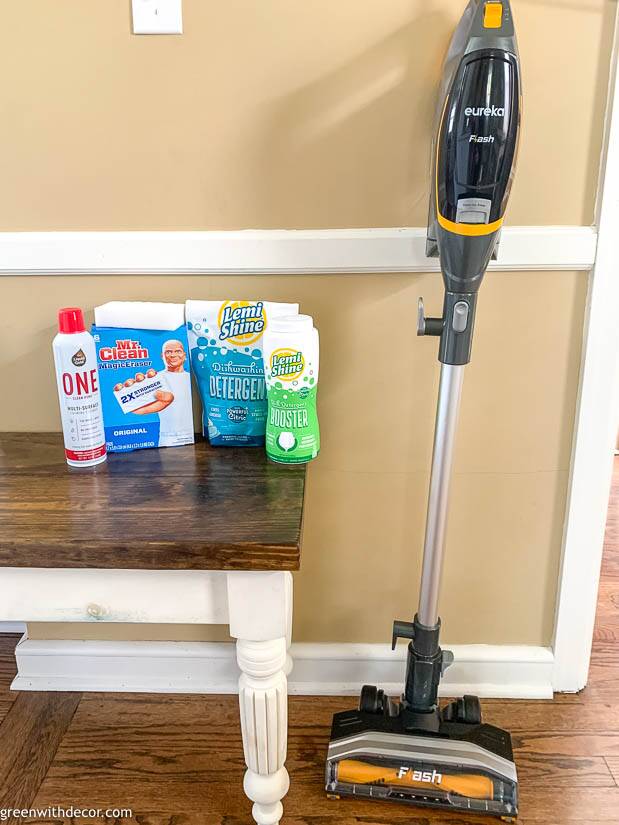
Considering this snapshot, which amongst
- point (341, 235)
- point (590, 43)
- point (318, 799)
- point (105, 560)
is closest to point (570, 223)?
point (590, 43)

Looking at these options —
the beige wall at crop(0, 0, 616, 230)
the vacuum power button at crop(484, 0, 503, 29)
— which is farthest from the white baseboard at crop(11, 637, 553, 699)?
the vacuum power button at crop(484, 0, 503, 29)

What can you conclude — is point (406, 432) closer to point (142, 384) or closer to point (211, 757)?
point (142, 384)

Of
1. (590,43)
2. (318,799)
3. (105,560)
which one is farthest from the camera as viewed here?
(318,799)

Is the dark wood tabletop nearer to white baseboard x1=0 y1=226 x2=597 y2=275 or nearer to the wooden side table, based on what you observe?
the wooden side table

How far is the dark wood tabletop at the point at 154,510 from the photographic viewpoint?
2.76 feet

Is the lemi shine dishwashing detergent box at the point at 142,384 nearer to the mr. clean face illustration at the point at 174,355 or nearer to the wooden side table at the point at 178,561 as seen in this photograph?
the mr. clean face illustration at the point at 174,355

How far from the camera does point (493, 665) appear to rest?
53.0 inches

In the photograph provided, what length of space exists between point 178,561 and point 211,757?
565 millimetres

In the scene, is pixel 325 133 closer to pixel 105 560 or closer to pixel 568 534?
pixel 105 560

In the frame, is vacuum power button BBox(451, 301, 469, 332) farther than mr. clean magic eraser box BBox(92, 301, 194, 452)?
No

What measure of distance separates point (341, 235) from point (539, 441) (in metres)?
0.50

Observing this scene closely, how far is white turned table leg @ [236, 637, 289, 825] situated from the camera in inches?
35.8

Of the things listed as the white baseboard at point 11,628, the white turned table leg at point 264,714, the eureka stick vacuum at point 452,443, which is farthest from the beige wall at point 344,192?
the white baseboard at point 11,628

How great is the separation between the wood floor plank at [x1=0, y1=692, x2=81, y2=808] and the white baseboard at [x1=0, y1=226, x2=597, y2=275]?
821 mm
